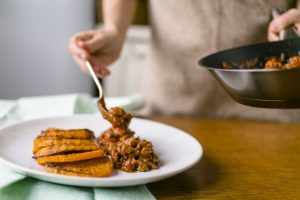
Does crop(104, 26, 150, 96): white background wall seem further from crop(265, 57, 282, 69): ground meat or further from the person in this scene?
crop(265, 57, 282, 69): ground meat

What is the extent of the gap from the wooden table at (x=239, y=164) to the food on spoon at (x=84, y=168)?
0.23ft

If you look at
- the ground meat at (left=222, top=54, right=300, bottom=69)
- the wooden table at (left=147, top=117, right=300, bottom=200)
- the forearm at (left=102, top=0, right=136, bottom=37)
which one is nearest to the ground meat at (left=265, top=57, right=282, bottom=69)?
the ground meat at (left=222, top=54, right=300, bottom=69)

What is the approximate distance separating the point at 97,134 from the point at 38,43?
136 centimetres

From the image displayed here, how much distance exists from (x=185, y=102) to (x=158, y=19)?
0.23 metres

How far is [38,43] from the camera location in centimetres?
215

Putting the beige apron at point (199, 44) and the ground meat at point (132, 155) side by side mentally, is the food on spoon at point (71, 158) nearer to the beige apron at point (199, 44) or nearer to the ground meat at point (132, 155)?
the ground meat at point (132, 155)

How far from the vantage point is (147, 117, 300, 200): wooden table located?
2.17ft

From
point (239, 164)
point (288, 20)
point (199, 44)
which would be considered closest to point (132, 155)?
point (239, 164)

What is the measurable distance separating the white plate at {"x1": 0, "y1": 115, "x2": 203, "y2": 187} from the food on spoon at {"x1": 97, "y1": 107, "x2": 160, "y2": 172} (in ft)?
0.05

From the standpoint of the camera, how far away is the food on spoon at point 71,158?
2.04 ft

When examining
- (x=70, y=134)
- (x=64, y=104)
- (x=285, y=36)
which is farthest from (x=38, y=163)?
(x=285, y=36)

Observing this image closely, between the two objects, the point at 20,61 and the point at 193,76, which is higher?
the point at 193,76

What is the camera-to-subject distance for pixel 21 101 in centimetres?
102

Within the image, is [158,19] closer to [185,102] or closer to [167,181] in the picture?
[185,102]
